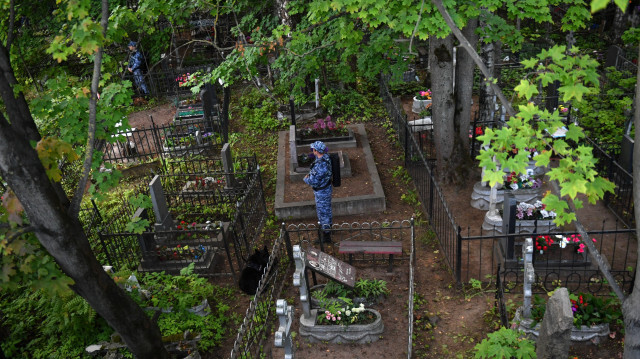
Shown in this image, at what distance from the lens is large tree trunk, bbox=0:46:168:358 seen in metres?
5.19

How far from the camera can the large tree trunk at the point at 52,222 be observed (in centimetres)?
519

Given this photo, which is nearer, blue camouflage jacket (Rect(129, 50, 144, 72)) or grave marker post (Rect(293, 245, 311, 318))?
grave marker post (Rect(293, 245, 311, 318))

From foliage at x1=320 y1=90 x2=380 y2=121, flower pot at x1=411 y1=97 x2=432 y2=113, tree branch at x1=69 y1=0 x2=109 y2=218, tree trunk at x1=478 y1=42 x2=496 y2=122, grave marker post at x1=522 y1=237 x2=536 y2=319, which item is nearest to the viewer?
tree branch at x1=69 y1=0 x2=109 y2=218

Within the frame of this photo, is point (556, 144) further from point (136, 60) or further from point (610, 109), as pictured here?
point (136, 60)

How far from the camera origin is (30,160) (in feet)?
17.2

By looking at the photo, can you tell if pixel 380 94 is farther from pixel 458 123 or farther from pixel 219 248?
pixel 219 248

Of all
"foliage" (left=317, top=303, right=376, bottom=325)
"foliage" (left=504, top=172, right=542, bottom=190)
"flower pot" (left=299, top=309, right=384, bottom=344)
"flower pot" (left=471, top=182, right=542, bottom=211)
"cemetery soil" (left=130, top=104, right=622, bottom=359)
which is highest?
"foliage" (left=504, top=172, right=542, bottom=190)

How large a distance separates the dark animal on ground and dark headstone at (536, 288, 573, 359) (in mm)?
4815

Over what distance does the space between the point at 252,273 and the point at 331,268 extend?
160 centimetres

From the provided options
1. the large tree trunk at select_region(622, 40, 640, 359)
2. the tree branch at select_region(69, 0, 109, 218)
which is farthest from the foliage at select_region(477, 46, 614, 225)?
the tree branch at select_region(69, 0, 109, 218)

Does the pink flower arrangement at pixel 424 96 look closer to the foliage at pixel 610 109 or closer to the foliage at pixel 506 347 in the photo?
the foliage at pixel 610 109

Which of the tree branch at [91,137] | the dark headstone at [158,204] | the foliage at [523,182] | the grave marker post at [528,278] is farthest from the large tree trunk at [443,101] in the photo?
the tree branch at [91,137]

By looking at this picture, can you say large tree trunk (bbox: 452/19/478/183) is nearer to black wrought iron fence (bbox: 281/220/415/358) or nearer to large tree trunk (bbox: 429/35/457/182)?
large tree trunk (bbox: 429/35/457/182)

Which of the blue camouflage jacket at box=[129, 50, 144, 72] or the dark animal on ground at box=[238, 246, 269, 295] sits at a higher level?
the blue camouflage jacket at box=[129, 50, 144, 72]
